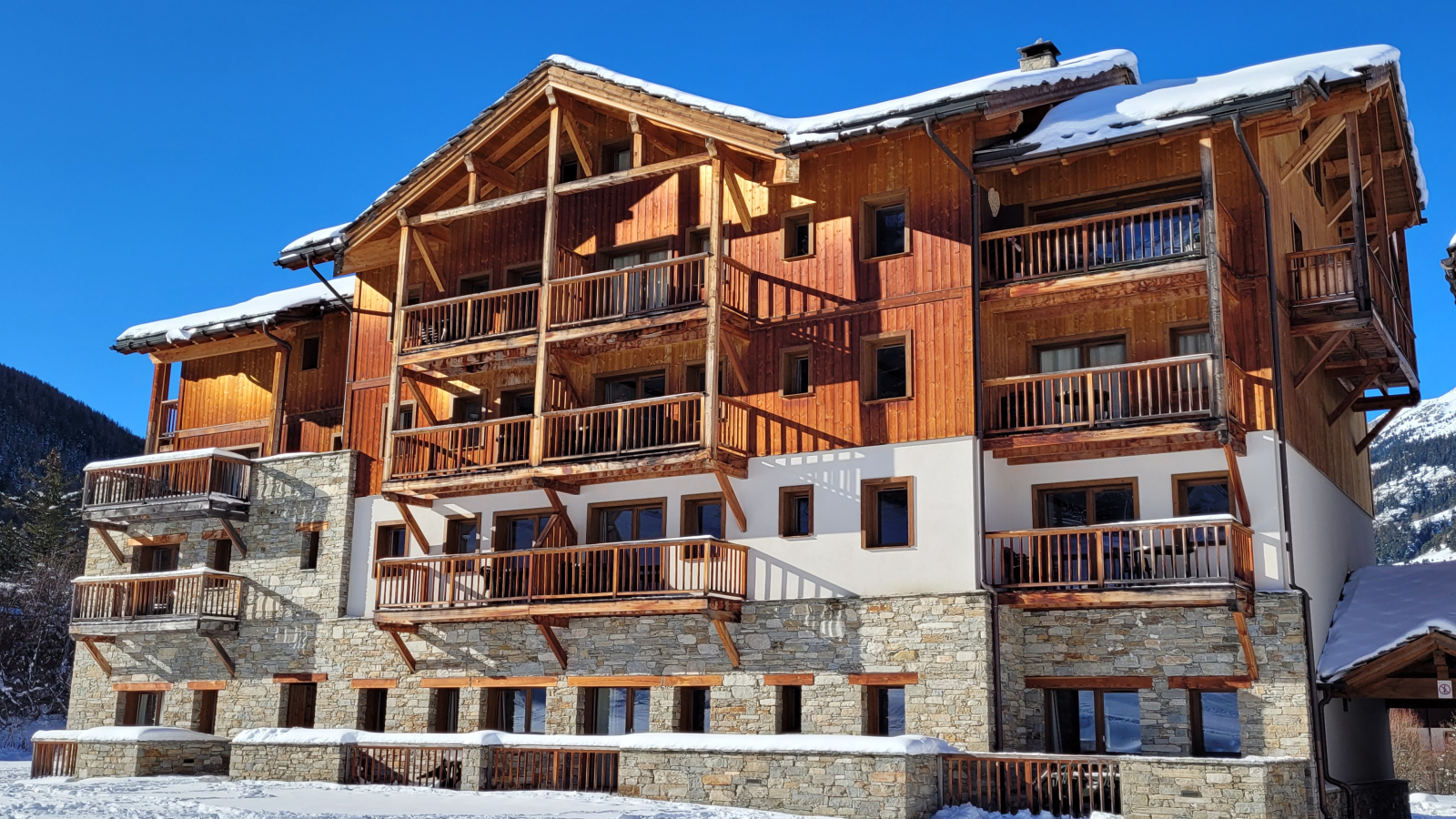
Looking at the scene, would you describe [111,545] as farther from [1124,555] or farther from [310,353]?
[1124,555]

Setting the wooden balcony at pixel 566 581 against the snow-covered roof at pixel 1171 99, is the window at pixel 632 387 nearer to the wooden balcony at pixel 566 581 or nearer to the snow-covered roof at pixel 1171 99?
the wooden balcony at pixel 566 581

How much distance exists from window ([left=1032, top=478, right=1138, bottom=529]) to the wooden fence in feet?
14.4

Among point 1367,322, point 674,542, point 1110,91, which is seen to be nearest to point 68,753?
point 674,542

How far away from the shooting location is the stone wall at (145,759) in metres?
27.4

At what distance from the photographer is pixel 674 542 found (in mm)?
24031

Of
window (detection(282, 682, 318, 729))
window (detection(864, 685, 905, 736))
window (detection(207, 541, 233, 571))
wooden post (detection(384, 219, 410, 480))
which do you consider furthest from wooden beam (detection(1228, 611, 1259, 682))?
window (detection(207, 541, 233, 571))

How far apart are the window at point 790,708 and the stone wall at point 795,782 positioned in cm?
308

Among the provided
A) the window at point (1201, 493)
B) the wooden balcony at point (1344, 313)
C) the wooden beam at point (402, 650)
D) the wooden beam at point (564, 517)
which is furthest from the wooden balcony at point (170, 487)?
the wooden balcony at point (1344, 313)

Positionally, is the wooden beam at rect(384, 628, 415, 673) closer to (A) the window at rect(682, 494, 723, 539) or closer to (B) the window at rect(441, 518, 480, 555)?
(B) the window at rect(441, 518, 480, 555)

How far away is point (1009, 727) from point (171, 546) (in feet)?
67.3

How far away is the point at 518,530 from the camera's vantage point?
2778 centimetres

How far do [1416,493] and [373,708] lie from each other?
5306 inches

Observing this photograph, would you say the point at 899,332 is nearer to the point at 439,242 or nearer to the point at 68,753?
the point at 439,242

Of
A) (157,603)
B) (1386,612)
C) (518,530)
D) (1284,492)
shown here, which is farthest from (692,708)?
(157,603)
